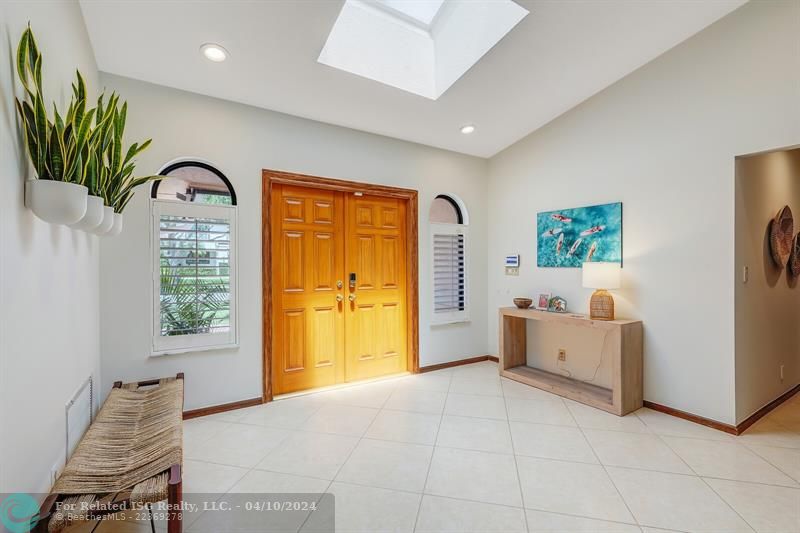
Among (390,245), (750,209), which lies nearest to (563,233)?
(750,209)

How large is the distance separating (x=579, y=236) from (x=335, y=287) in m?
2.57

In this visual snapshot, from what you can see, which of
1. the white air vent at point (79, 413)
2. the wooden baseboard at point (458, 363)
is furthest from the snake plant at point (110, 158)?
the wooden baseboard at point (458, 363)

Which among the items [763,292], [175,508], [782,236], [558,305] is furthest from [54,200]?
[782,236]

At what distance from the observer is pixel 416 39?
9.46ft

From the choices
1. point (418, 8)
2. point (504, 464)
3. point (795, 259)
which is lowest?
point (504, 464)

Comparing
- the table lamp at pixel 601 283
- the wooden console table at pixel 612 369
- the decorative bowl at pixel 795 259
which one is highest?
the decorative bowl at pixel 795 259

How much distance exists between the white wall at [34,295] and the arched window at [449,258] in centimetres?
310

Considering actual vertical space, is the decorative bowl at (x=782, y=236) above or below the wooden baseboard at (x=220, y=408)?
Result: above

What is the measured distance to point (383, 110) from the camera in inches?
123

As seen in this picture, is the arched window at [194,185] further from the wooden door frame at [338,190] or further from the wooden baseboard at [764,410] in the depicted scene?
the wooden baseboard at [764,410]

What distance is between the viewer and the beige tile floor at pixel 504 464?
5.52 feet

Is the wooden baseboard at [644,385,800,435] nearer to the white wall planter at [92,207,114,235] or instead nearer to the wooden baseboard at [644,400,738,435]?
the wooden baseboard at [644,400,738,435]

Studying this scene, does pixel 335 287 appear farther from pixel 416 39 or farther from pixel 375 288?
pixel 416 39

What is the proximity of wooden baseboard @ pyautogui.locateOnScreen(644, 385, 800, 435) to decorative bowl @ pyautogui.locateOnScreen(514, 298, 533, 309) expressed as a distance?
1330mm
